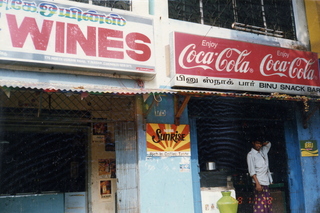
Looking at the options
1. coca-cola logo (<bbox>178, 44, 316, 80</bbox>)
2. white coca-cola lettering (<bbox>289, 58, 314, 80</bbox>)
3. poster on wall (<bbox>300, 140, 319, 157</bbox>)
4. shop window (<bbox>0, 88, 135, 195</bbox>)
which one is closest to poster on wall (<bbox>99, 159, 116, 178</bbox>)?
shop window (<bbox>0, 88, 135, 195</bbox>)

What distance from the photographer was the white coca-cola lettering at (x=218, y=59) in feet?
23.8

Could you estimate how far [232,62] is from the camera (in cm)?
780

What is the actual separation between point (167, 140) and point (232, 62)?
2.28 m

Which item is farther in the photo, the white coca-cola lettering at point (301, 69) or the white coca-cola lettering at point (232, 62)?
the white coca-cola lettering at point (301, 69)

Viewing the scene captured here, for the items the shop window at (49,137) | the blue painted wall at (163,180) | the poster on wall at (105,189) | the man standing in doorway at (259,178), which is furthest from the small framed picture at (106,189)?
the man standing in doorway at (259,178)

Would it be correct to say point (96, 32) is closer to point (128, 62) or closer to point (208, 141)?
point (128, 62)

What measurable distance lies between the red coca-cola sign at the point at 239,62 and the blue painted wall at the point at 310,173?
1.01 metres

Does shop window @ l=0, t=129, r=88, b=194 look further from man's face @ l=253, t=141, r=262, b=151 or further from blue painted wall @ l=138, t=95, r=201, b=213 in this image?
man's face @ l=253, t=141, r=262, b=151

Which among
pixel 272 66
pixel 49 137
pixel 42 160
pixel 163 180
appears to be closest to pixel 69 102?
pixel 49 137

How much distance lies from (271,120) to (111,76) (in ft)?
14.1

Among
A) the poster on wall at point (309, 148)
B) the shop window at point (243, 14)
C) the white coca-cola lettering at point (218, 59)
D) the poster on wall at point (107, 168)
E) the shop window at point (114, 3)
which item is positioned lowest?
the poster on wall at point (107, 168)

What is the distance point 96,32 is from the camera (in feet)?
21.1

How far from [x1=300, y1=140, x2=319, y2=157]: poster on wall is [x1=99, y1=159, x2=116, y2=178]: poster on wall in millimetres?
4560

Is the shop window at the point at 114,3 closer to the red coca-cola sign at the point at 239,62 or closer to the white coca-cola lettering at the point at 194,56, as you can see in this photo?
the red coca-cola sign at the point at 239,62
